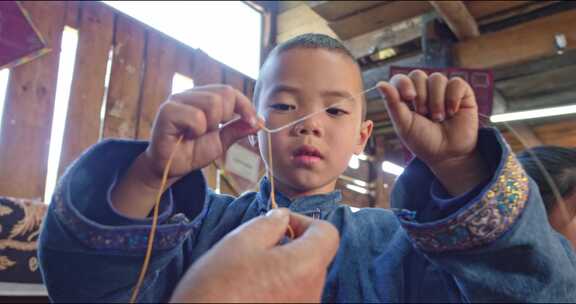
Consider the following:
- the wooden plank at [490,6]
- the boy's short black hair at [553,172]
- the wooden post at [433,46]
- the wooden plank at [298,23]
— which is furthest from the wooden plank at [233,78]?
the boy's short black hair at [553,172]

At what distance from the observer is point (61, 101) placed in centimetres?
210

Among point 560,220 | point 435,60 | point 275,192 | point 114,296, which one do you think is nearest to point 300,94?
point 275,192

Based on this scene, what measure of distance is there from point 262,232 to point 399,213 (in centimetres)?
31

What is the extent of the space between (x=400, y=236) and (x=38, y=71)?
178cm

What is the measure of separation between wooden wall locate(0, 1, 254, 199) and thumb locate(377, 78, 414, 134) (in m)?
1.71

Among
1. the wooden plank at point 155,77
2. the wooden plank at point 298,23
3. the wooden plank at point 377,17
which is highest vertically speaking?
the wooden plank at point 298,23

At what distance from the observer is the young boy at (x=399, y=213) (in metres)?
0.63

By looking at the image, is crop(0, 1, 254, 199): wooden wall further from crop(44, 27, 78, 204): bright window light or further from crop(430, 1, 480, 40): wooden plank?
crop(430, 1, 480, 40): wooden plank

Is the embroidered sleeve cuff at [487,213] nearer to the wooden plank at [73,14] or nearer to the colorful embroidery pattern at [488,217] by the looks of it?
the colorful embroidery pattern at [488,217]

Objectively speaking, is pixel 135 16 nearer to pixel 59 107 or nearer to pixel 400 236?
pixel 59 107

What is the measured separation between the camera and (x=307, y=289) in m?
0.47

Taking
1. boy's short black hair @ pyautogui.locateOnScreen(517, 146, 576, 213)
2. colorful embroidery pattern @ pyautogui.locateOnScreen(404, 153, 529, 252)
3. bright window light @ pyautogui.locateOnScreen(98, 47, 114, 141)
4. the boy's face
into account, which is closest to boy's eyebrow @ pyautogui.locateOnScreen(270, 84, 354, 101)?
the boy's face

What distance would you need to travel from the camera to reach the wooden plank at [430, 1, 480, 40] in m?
2.27

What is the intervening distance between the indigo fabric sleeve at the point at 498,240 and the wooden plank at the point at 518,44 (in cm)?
183
